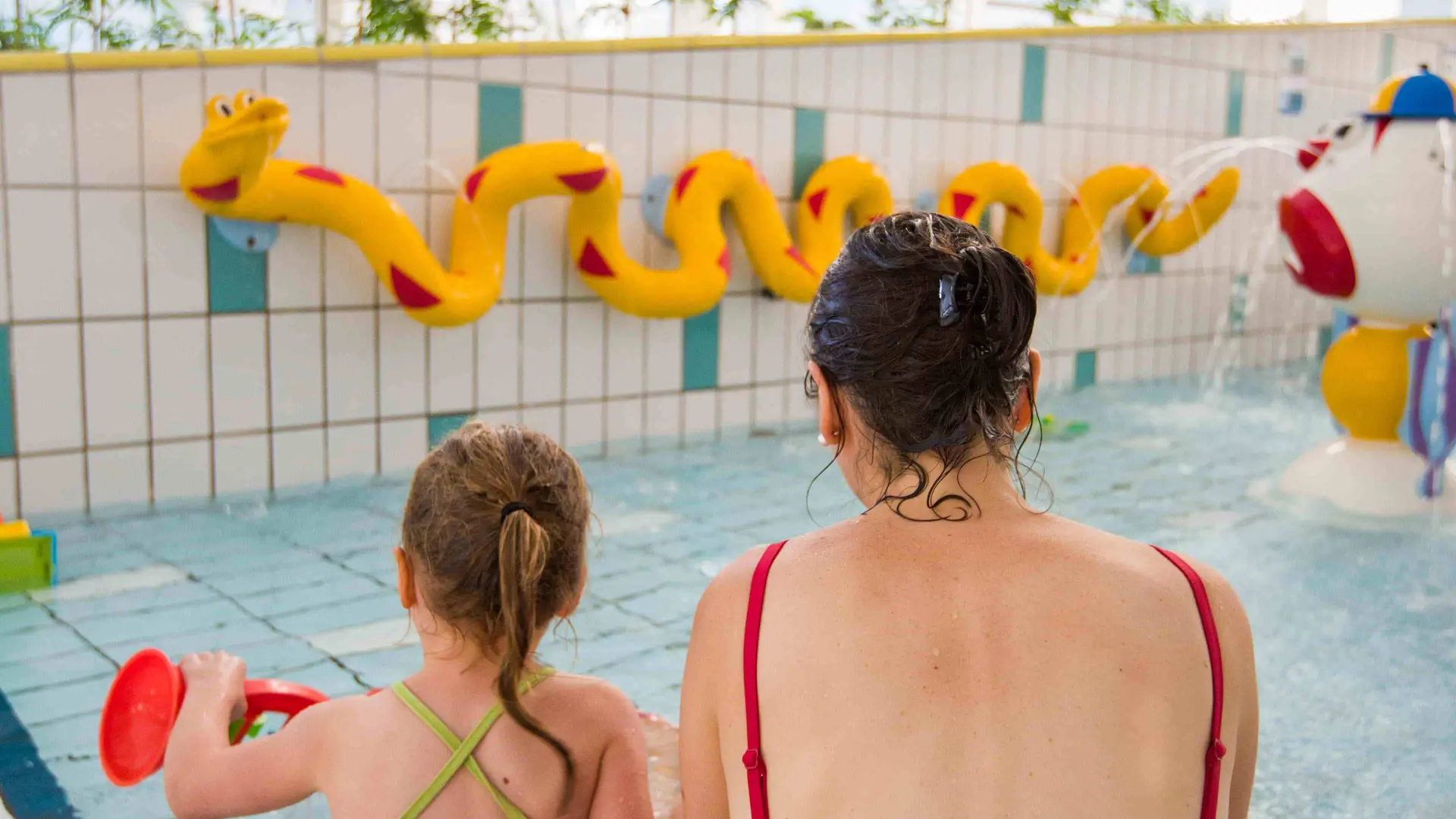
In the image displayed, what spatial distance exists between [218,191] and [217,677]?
2137mm

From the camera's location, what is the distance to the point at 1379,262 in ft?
12.4

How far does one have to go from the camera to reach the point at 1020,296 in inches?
43.1

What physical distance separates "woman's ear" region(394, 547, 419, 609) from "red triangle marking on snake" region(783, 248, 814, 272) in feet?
11.2

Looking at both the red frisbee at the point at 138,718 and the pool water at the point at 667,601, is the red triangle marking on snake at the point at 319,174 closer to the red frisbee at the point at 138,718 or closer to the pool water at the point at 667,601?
the pool water at the point at 667,601

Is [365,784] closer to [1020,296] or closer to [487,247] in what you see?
[1020,296]

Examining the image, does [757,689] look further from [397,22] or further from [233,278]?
[397,22]

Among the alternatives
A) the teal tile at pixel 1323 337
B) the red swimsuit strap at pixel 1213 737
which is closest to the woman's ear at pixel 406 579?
the red swimsuit strap at pixel 1213 737

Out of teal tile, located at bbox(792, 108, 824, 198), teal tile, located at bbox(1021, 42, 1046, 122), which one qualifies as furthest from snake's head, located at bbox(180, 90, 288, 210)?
teal tile, located at bbox(1021, 42, 1046, 122)

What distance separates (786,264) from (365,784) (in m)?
3.50

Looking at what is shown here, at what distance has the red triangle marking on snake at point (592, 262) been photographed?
427 cm

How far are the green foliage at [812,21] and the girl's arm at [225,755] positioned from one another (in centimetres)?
433

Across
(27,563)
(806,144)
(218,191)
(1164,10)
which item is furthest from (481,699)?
(1164,10)

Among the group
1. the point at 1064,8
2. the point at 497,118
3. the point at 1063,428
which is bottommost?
the point at 1063,428

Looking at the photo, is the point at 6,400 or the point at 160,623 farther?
the point at 6,400
